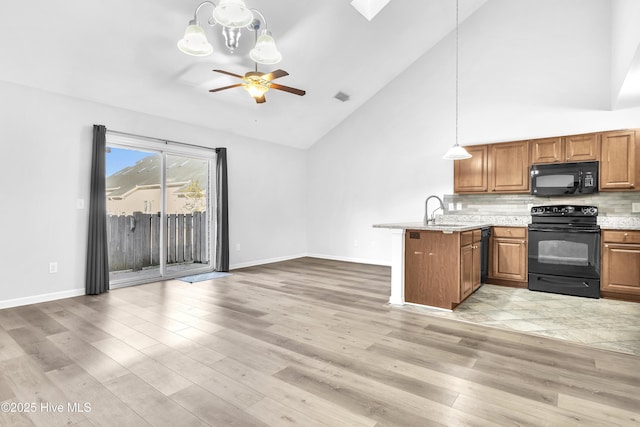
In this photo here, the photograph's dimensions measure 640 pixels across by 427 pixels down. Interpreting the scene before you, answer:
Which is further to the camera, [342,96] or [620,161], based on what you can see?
[342,96]

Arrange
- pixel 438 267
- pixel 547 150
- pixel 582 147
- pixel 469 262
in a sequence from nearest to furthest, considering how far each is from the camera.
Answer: pixel 438 267 < pixel 469 262 < pixel 582 147 < pixel 547 150

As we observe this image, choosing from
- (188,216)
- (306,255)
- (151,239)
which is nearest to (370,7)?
(188,216)

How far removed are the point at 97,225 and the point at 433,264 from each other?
14.2ft

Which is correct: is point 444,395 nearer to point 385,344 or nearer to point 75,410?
point 385,344

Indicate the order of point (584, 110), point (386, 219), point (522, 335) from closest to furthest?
1. point (522, 335)
2. point (584, 110)
3. point (386, 219)

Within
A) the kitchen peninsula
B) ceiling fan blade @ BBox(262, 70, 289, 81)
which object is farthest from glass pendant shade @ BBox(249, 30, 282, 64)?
the kitchen peninsula

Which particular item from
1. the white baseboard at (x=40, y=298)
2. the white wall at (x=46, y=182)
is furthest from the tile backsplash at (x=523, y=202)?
the white baseboard at (x=40, y=298)

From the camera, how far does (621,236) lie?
4.08 m

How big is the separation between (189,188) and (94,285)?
229cm

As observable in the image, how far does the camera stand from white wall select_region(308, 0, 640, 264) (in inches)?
187

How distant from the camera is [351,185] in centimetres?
718

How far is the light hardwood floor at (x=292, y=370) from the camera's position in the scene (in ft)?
5.90

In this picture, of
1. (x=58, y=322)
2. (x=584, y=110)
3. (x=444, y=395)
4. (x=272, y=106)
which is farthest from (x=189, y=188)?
(x=584, y=110)

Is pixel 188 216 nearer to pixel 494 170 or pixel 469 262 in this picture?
pixel 469 262
